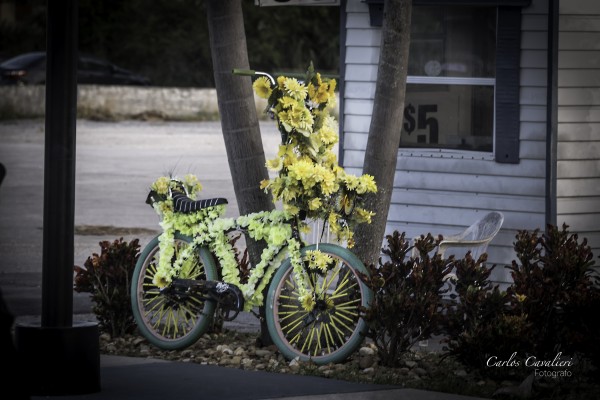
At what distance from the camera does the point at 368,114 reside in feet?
35.0

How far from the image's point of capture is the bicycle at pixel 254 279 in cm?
774

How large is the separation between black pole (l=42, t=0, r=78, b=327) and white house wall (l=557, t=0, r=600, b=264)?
14.9 ft

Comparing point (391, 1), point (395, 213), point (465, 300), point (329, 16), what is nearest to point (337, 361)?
point (465, 300)

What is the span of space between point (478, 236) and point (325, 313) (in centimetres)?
207

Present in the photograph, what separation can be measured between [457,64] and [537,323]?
11.8 feet

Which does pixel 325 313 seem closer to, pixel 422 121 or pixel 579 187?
pixel 579 187

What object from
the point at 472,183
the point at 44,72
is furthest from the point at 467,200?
the point at 44,72

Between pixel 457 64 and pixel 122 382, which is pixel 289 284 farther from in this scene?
pixel 457 64

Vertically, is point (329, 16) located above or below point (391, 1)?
above

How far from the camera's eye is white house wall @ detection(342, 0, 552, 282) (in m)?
10.0

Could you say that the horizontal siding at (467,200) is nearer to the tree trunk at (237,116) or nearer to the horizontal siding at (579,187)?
the horizontal siding at (579,187)

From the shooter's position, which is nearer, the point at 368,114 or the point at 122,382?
the point at 122,382

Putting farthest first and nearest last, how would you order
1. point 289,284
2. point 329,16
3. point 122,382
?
point 329,16 < point 289,284 < point 122,382

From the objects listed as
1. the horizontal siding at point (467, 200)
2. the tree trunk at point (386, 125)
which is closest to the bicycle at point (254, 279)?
the tree trunk at point (386, 125)
